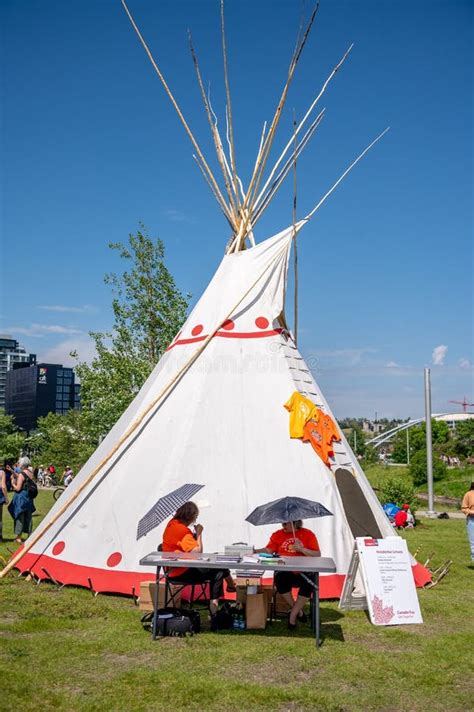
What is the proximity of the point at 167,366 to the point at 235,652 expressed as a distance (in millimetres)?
5421

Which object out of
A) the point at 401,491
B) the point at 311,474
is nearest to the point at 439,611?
the point at 311,474

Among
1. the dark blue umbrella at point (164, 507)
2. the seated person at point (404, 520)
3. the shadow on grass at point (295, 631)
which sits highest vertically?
the dark blue umbrella at point (164, 507)

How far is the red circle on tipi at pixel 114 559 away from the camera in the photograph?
351 inches

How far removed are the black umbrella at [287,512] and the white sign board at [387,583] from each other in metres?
0.98

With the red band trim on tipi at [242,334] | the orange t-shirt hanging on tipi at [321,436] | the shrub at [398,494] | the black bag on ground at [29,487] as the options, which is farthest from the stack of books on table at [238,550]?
the shrub at [398,494]

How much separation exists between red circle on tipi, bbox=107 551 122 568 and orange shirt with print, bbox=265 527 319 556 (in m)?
2.17

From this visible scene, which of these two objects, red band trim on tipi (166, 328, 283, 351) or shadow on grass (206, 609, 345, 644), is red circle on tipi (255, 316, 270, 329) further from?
shadow on grass (206, 609, 345, 644)

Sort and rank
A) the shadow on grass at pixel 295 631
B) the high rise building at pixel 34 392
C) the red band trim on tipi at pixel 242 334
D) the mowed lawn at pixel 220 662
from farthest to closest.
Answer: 1. the high rise building at pixel 34 392
2. the red band trim on tipi at pixel 242 334
3. the shadow on grass at pixel 295 631
4. the mowed lawn at pixel 220 662

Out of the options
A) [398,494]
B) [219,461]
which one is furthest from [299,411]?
[398,494]

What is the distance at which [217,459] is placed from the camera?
9477 millimetres

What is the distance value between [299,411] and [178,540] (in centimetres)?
299

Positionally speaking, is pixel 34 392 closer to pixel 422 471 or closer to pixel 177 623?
pixel 422 471

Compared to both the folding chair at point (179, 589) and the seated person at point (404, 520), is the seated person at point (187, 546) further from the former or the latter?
the seated person at point (404, 520)

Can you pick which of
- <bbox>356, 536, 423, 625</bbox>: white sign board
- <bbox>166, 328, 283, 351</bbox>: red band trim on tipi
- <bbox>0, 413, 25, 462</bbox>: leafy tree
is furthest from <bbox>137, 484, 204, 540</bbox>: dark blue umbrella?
<bbox>0, 413, 25, 462</bbox>: leafy tree
